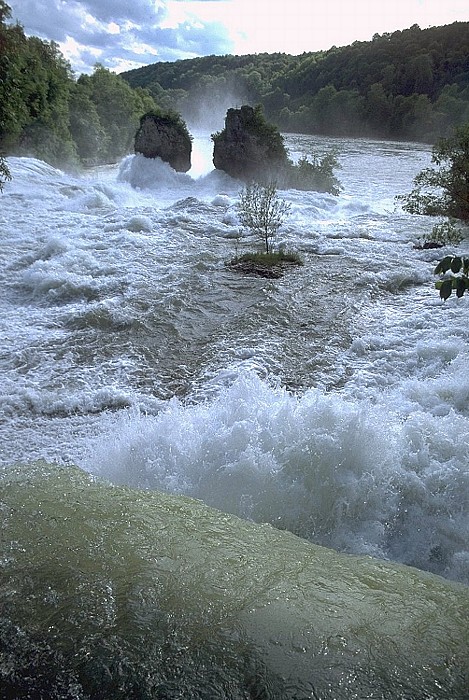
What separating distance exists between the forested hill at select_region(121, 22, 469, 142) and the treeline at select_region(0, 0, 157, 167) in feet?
63.4

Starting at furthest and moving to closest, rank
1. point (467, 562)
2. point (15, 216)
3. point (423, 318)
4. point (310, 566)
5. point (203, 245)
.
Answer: point (15, 216) < point (203, 245) < point (423, 318) < point (467, 562) < point (310, 566)

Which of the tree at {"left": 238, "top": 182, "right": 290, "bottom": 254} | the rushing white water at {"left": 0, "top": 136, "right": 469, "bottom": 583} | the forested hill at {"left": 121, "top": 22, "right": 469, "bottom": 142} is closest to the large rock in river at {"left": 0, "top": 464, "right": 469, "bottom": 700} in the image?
the rushing white water at {"left": 0, "top": 136, "right": 469, "bottom": 583}

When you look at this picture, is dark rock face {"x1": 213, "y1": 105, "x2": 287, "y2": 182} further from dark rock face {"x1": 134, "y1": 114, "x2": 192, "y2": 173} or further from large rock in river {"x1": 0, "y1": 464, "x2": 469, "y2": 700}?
large rock in river {"x1": 0, "y1": 464, "x2": 469, "y2": 700}

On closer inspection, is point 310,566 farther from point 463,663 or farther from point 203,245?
point 203,245

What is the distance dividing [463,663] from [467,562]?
4.61 ft

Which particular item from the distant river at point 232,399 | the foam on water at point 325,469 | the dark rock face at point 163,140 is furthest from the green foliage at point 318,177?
the foam on water at point 325,469

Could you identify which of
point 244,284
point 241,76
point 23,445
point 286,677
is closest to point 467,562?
point 286,677

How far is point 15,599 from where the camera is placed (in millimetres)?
2949

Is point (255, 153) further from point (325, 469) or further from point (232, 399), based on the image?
point (325, 469)

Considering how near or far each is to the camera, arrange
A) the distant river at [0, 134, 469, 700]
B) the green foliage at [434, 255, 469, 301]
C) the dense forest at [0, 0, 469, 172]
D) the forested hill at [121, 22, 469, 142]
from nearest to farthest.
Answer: the green foliage at [434, 255, 469, 301], the distant river at [0, 134, 469, 700], the dense forest at [0, 0, 469, 172], the forested hill at [121, 22, 469, 142]

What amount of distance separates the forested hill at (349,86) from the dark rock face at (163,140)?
24.5 meters

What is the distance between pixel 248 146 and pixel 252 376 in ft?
78.4

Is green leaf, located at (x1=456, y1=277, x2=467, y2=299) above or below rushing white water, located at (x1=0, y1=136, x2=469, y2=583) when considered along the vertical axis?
above

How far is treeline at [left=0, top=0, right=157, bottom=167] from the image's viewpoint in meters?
25.7
